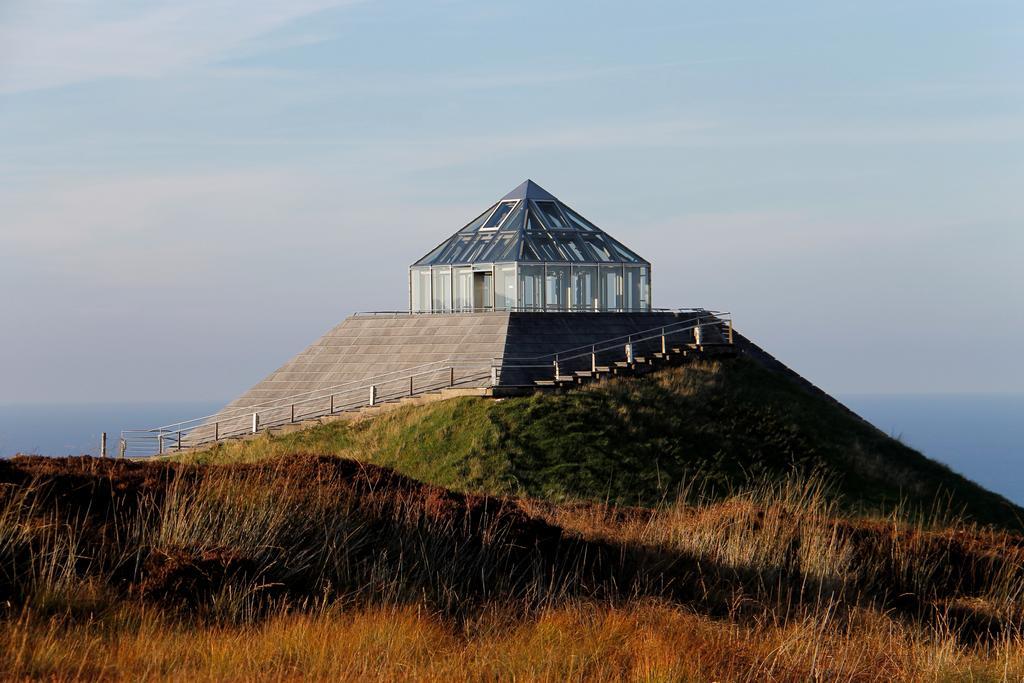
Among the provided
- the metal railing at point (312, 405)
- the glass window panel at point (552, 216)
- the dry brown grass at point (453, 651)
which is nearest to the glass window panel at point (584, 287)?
the glass window panel at point (552, 216)

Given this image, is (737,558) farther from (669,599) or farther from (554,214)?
(554,214)

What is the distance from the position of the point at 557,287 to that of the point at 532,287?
132 centimetres

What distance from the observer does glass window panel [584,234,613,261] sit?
46.1 meters

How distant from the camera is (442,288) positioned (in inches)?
1842

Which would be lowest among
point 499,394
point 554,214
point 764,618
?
point 764,618

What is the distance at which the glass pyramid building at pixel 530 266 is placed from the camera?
145 ft

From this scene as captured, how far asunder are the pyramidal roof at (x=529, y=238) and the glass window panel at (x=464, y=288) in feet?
1.33

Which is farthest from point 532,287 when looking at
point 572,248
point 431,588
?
point 431,588

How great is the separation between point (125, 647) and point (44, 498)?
3.60m

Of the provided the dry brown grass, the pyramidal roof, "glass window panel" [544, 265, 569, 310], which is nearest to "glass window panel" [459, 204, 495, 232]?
the pyramidal roof

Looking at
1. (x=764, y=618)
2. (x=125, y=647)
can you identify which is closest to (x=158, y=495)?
(x=125, y=647)

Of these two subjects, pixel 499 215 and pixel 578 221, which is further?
pixel 499 215

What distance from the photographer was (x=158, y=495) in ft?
44.2

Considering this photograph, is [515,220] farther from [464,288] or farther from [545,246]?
[464,288]
